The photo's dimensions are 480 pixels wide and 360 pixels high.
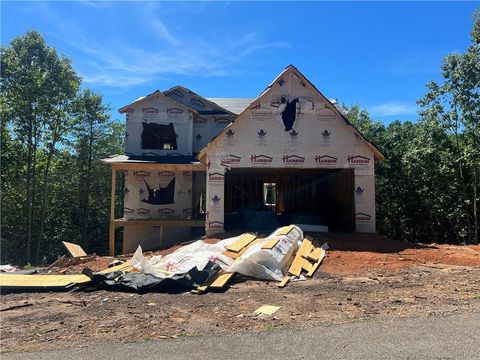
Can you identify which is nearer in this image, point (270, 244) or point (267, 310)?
point (267, 310)

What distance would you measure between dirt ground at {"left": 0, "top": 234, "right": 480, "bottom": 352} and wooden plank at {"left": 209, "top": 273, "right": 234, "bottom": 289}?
190 mm

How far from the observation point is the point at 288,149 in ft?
48.8

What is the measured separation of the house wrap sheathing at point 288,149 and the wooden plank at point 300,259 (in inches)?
168

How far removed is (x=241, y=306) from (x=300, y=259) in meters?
3.49

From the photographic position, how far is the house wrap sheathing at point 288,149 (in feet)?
48.7

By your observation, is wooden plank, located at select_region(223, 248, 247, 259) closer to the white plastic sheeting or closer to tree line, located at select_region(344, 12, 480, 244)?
the white plastic sheeting

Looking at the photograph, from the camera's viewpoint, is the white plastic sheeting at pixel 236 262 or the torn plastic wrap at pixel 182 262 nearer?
the white plastic sheeting at pixel 236 262

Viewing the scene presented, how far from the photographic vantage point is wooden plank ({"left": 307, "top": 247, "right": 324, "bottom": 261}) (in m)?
10.1

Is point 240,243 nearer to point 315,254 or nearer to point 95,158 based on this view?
point 315,254

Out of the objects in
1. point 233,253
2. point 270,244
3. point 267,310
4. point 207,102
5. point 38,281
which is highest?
point 207,102

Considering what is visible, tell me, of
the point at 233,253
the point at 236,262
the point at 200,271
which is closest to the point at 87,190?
the point at 233,253

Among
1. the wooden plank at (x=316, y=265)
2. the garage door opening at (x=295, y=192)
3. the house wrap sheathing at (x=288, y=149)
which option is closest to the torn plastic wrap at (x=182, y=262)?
the wooden plank at (x=316, y=265)

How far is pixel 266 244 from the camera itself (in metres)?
9.26

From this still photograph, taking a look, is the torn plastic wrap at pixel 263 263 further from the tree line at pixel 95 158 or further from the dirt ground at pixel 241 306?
the tree line at pixel 95 158
